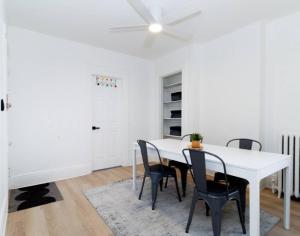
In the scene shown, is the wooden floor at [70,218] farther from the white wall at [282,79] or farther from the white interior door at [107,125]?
the white interior door at [107,125]

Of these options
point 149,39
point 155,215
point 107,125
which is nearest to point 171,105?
point 107,125

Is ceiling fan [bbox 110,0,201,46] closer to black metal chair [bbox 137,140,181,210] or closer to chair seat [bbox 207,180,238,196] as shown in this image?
black metal chair [bbox 137,140,181,210]

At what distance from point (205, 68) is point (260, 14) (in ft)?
4.21

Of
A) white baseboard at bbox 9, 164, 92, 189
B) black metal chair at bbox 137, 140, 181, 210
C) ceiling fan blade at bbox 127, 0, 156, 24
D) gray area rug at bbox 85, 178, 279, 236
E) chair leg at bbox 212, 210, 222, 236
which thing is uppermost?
ceiling fan blade at bbox 127, 0, 156, 24

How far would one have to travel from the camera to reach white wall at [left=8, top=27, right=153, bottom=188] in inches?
121

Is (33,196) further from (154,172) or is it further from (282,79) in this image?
(282,79)

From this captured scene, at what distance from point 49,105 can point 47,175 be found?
1245mm

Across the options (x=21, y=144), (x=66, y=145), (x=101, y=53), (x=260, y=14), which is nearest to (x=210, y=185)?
(x=260, y=14)

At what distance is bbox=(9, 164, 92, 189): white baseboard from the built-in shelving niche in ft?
6.69

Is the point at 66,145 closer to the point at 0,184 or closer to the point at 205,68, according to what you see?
the point at 0,184

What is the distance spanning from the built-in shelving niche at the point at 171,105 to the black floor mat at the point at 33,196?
8.81 ft

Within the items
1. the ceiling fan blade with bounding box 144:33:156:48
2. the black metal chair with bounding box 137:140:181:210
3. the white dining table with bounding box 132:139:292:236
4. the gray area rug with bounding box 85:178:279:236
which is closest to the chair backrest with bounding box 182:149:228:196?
the white dining table with bounding box 132:139:292:236

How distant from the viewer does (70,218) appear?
2186 millimetres

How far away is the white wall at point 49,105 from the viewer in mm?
3072
